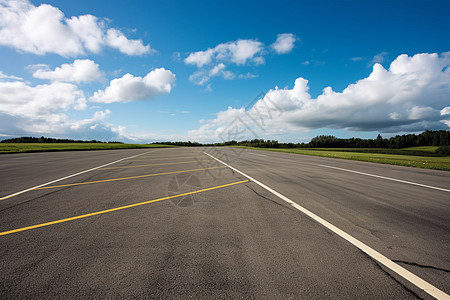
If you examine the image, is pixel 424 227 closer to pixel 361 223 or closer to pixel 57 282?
pixel 361 223

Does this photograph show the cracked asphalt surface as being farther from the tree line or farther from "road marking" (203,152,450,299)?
the tree line

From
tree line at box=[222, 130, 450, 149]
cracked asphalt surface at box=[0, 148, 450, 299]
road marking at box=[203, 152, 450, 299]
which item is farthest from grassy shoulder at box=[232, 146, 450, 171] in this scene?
tree line at box=[222, 130, 450, 149]

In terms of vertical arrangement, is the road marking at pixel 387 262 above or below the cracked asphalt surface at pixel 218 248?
above

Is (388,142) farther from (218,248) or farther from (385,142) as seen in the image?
(218,248)

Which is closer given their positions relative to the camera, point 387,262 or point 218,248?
point 387,262

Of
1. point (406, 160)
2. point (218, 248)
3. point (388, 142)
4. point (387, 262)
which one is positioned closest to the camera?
point (387, 262)

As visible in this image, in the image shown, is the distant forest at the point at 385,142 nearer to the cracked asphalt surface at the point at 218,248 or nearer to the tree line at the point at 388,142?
the tree line at the point at 388,142

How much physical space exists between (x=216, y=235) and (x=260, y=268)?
1.02 metres

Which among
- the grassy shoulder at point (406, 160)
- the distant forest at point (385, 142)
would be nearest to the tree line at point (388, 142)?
the distant forest at point (385, 142)

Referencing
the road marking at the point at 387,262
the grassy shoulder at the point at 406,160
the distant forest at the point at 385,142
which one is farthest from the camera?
the distant forest at the point at 385,142

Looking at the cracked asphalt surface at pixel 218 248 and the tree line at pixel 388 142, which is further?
the tree line at pixel 388 142

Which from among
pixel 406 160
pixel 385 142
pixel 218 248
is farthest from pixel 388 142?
pixel 218 248

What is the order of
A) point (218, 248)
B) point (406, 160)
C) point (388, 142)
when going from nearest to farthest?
point (218, 248) → point (406, 160) → point (388, 142)

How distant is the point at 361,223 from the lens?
142 inches
